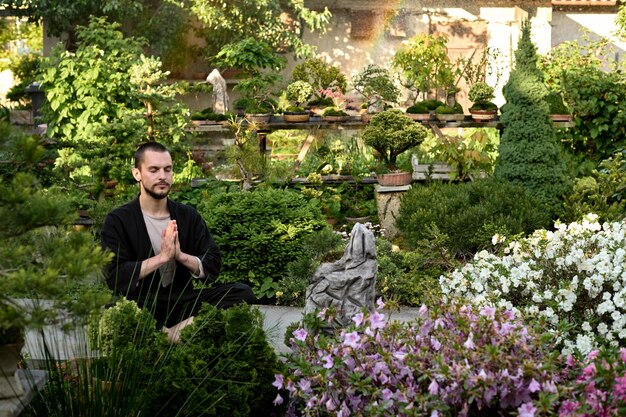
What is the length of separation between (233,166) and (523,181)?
3151mm

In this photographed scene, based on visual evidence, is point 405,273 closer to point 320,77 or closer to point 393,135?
point 393,135

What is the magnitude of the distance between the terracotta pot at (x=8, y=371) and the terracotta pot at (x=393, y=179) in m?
7.31

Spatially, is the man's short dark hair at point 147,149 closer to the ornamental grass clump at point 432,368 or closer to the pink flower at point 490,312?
the ornamental grass clump at point 432,368

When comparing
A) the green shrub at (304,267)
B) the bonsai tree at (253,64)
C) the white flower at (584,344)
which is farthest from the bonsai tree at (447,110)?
the white flower at (584,344)

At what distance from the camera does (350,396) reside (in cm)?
475

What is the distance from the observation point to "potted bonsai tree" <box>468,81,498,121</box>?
1195cm

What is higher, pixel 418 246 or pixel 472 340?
pixel 472 340

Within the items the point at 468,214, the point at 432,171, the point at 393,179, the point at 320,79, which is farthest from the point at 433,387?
the point at 320,79

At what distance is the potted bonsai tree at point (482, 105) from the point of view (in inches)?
471

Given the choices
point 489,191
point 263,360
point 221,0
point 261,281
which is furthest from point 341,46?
point 263,360

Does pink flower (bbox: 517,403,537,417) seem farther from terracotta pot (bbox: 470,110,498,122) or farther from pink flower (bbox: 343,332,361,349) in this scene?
terracotta pot (bbox: 470,110,498,122)

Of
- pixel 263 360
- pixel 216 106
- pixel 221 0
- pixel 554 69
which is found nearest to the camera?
pixel 263 360

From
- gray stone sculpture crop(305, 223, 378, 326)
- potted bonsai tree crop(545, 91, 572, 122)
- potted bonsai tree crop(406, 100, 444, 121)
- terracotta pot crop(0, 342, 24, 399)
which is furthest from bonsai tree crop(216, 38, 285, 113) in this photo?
terracotta pot crop(0, 342, 24, 399)

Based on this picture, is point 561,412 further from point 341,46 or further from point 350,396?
point 341,46
